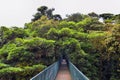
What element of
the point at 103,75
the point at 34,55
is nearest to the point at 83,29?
the point at 103,75

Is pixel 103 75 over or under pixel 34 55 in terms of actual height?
under

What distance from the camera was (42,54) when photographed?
21797mm

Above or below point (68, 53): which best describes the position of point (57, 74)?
below

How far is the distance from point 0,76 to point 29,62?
277cm

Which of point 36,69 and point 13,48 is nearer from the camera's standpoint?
point 36,69

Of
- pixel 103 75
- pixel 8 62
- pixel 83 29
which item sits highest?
pixel 83 29

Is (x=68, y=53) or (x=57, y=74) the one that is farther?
(x=68, y=53)

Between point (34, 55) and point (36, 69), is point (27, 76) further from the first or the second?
point (34, 55)

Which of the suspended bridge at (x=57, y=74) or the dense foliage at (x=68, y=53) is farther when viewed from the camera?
the dense foliage at (x=68, y=53)

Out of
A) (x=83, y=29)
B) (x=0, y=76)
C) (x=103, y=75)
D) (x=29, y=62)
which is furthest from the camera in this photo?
(x=83, y=29)

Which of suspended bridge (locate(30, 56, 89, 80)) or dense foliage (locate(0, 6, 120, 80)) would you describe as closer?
suspended bridge (locate(30, 56, 89, 80))

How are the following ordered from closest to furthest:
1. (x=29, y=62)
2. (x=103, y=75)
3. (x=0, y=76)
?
(x=0, y=76) < (x=29, y=62) < (x=103, y=75)

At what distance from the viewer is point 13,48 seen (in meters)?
22.6

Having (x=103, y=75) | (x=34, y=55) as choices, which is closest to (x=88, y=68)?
(x=103, y=75)
